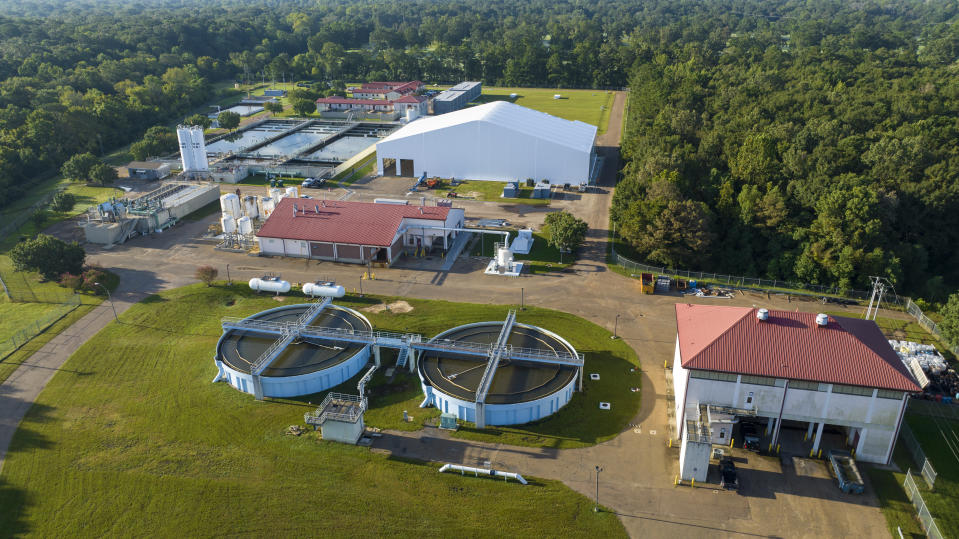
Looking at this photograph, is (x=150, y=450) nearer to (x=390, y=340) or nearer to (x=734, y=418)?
(x=390, y=340)

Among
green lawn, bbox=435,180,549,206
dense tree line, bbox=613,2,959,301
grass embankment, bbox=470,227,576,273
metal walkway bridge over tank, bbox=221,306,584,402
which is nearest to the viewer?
metal walkway bridge over tank, bbox=221,306,584,402

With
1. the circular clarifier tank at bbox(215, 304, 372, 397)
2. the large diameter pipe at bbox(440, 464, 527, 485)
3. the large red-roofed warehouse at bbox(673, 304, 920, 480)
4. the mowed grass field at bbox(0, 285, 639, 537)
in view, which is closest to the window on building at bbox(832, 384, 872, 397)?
the large red-roofed warehouse at bbox(673, 304, 920, 480)

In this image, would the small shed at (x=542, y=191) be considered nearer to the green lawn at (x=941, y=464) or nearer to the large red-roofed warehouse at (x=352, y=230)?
the large red-roofed warehouse at (x=352, y=230)

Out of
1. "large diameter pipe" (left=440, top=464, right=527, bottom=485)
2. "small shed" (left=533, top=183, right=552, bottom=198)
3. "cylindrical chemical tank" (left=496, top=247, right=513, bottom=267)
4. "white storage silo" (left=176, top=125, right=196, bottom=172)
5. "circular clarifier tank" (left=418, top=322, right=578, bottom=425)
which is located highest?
"white storage silo" (left=176, top=125, right=196, bottom=172)

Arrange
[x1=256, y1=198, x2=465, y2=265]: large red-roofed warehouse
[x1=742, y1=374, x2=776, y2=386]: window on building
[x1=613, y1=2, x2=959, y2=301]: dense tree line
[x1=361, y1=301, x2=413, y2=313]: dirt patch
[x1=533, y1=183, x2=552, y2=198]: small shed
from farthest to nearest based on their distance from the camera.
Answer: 1. [x1=533, y1=183, x2=552, y2=198]: small shed
2. [x1=256, y1=198, x2=465, y2=265]: large red-roofed warehouse
3. [x1=613, y1=2, x2=959, y2=301]: dense tree line
4. [x1=361, y1=301, x2=413, y2=313]: dirt patch
5. [x1=742, y1=374, x2=776, y2=386]: window on building

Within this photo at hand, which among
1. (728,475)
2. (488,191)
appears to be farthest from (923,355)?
(488,191)

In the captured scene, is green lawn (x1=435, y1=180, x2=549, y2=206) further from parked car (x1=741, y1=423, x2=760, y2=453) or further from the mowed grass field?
parked car (x1=741, y1=423, x2=760, y2=453)

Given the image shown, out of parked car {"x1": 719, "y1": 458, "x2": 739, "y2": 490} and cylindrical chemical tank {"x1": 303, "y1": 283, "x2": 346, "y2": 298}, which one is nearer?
parked car {"x1": 719, "y1": 458, "x2": 739, "y2": 490}
